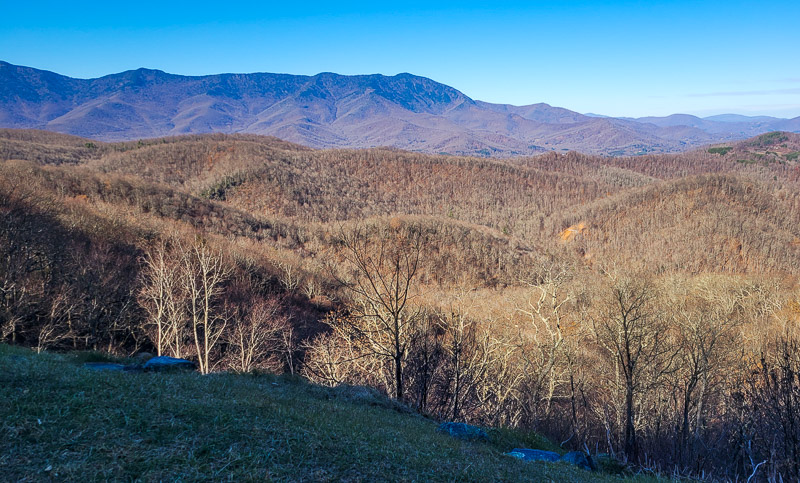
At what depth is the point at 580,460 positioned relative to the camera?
980cm

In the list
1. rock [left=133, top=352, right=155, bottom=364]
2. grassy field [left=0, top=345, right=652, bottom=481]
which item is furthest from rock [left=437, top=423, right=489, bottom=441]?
rock [left=133, top=352, right=155, bottom=364]

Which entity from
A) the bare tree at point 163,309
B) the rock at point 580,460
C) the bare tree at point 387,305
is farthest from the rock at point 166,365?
the bare tree at point 163,309

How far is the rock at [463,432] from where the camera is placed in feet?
34.0

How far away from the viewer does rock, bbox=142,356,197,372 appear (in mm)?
11790

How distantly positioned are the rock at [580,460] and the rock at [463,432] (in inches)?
78.3

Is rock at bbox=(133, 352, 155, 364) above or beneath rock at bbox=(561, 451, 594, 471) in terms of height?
above

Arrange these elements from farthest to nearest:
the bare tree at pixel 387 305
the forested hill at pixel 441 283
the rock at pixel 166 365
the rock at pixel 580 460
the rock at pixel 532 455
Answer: the forested hill at pixel 441 283
the bare tree at pixel 387 305
the rock at pixel 166 365
the rock at pixel 580 460
the rock at pixel 532 455

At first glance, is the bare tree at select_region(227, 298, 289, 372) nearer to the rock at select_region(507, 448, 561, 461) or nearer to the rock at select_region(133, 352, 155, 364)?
the rock at select_region(133, 352, 155, 364)

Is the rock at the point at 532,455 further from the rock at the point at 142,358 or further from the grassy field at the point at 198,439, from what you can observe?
the rock at the point at 142,358

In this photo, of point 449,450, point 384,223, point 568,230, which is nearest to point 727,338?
point 449,450

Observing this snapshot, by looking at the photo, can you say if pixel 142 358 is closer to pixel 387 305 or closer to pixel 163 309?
pixel 387 305

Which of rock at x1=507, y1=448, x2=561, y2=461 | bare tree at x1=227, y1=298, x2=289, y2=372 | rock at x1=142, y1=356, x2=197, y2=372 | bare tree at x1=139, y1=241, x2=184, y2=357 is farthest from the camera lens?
bare tree at x1=227, y1=298, x2=289, y2=372

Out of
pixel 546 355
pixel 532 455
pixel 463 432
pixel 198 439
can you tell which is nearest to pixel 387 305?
pixel 463 432

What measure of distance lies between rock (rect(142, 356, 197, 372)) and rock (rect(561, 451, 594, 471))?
11.1 meters
